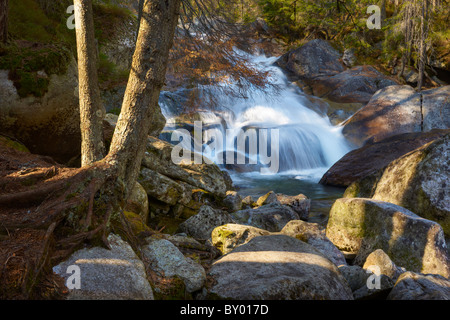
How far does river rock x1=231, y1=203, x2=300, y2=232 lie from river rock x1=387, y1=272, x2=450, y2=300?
3.81 m

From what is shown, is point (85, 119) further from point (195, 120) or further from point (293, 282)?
point (195, 120)

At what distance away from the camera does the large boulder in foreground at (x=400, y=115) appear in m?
15.3

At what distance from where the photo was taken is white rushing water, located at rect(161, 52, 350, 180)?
611 inches

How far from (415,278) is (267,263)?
5.52 ft

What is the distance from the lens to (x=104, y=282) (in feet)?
9.31

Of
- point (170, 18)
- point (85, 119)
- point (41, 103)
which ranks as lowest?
point (85, 119)

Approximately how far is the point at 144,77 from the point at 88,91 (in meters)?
1.35

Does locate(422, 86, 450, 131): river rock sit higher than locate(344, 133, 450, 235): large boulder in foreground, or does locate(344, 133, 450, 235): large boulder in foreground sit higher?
locate(422, 86, 450, 131): river rock

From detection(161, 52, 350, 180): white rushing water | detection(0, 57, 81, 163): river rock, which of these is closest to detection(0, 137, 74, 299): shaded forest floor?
detection(0, 57, 81, 163): river rock

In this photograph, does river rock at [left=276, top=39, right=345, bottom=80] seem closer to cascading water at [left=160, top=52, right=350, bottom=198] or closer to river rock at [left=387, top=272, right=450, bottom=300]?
cascading water at [left=160, top=52, right=350, bottom=198]

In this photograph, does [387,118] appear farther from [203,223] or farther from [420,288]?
[420,288]

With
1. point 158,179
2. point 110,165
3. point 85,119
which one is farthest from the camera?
point 158,179

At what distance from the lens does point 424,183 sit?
656cm

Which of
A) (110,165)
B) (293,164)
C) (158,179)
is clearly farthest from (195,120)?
(110,165)
